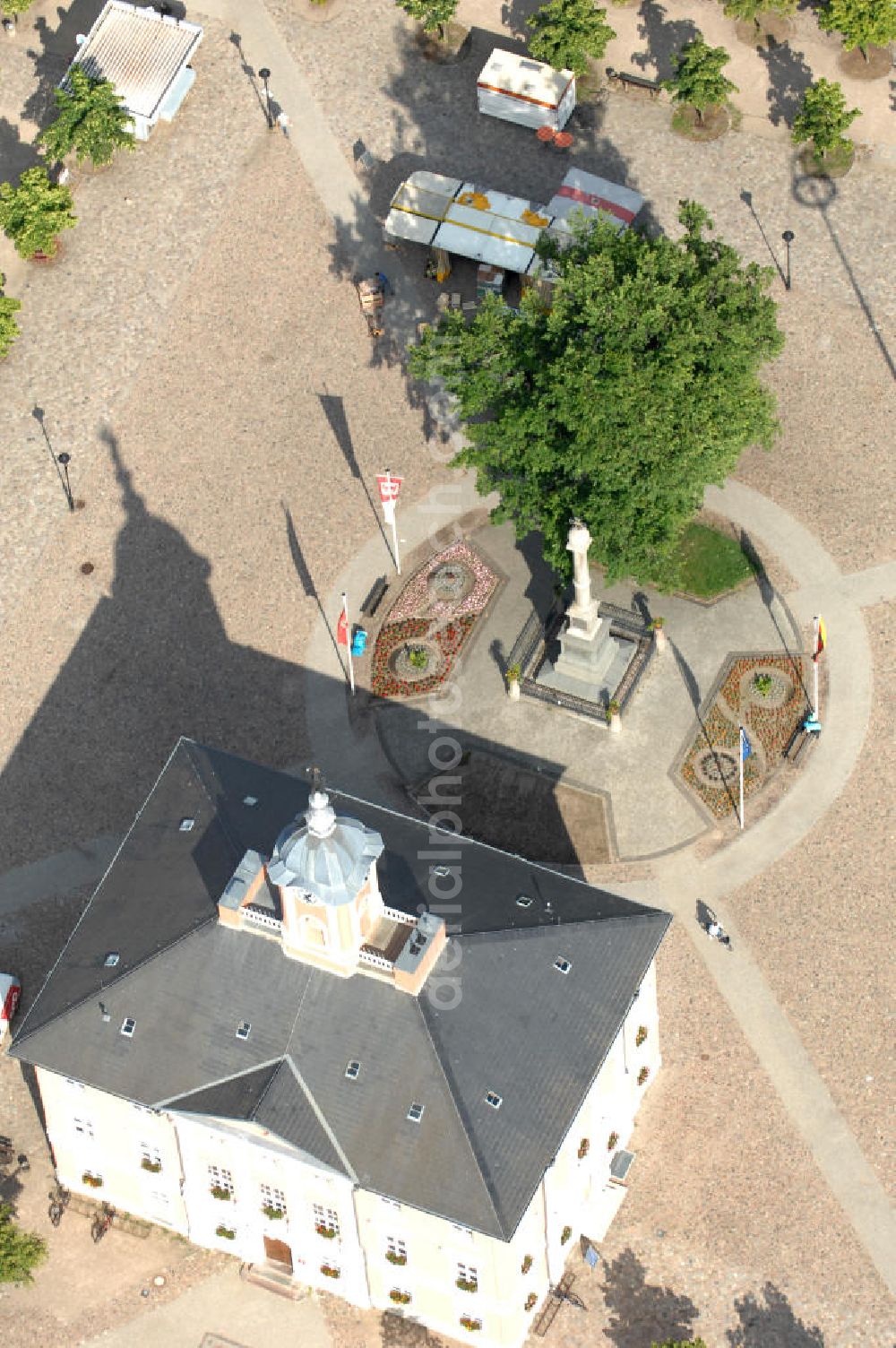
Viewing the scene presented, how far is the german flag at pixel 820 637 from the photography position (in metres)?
102

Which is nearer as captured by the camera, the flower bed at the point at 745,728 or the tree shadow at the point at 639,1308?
the tree shadow at the point at 639,1308

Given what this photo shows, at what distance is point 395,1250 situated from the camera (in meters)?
84.6

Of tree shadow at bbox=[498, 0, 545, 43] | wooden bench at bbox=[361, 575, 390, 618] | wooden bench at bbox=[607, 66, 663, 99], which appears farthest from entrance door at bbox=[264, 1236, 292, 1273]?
tree shadow at bbox=[498, 0, 545, 43]

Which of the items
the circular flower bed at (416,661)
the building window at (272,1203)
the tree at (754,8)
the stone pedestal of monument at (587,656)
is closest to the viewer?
the building window at (272,1203)

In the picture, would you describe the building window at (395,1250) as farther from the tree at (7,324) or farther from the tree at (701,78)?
the tree at (701,78)

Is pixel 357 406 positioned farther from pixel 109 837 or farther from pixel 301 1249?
pixel 301 1249

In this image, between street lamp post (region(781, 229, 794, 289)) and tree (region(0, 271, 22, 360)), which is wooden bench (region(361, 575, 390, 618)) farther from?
street lamp post (region(781, 229, 794, 289))

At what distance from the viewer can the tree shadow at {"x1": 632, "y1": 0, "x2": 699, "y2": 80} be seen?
125m

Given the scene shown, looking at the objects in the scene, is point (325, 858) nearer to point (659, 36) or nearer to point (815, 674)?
point (815, 674)

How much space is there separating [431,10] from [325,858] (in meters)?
65.0

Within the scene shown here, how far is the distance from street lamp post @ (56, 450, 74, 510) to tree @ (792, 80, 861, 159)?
43247mm

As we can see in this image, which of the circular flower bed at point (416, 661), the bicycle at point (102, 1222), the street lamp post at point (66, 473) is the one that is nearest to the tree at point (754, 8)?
the circular flower bed at point (416, 661)

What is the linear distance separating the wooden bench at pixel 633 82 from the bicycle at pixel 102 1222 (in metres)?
68.7

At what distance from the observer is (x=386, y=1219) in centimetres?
8312
